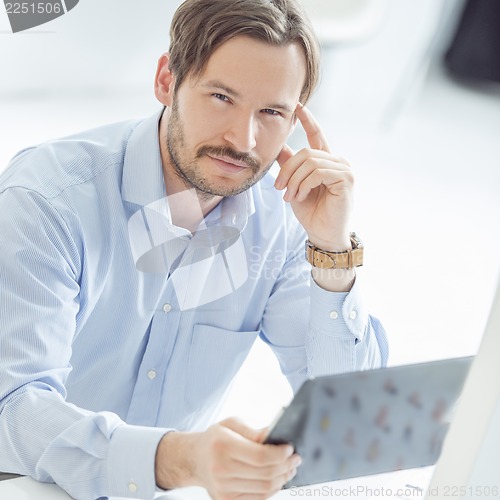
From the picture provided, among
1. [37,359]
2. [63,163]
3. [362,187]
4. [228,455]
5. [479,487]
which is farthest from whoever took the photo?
[362,187]

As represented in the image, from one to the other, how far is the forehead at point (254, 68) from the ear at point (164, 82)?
102mm

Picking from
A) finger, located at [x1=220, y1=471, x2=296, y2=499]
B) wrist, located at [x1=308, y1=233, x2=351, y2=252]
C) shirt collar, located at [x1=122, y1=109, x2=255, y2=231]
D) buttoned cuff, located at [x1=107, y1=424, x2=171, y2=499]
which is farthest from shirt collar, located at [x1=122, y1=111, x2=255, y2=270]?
finger, located at [x1=220, y1=471, x2=296, y2=499]

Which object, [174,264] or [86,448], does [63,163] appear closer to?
[174,264]

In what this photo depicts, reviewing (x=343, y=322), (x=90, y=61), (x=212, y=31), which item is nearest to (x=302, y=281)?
(x=343, y=322)

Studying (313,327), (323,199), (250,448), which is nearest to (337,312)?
(313,327)

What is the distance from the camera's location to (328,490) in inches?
35.3

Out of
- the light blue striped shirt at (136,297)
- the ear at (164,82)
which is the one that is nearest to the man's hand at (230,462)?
the light blue striped shirt at (136,297)

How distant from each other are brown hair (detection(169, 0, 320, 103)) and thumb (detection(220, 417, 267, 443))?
0.57 metres

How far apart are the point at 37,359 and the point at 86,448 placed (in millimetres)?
144

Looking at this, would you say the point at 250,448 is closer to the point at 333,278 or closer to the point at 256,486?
the point at 256,486

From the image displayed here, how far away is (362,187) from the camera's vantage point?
3.13 metres

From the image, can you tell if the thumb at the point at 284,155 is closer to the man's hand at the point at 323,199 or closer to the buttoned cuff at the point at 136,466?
the man's hand at the point at 323,199

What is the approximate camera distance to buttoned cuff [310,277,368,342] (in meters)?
1.18

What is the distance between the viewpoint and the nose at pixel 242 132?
1157mm
